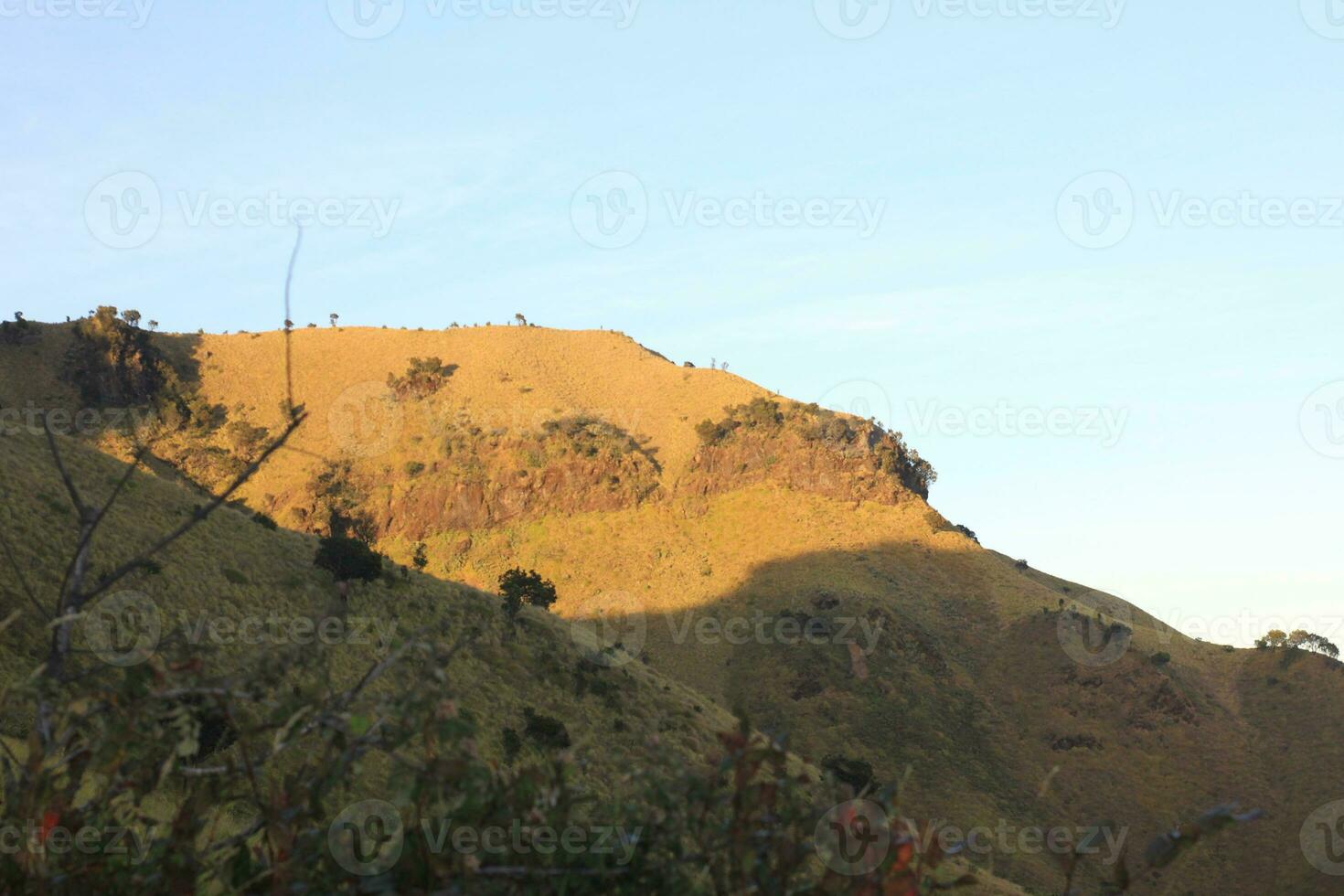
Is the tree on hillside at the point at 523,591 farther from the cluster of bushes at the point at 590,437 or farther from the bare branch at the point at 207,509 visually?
the bare branch at the point at 207,509

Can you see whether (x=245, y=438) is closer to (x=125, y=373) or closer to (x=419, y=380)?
(x=125, y=373)

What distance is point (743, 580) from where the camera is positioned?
3526 inches

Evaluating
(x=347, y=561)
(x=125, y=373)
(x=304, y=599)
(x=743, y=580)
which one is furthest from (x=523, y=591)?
(x=125, y=373)

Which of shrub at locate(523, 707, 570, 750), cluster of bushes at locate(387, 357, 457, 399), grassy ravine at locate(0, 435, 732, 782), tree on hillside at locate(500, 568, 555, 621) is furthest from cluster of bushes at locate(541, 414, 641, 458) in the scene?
shrub at locate(523, 707, 570, 750)

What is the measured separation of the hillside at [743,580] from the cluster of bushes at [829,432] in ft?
1.16

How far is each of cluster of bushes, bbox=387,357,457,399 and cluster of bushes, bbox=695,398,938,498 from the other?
29.2 m

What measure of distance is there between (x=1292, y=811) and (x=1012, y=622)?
23.8 meters

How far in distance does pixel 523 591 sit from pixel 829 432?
46204 millimetres

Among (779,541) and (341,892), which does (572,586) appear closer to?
(779,541)

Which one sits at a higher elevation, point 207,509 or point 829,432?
point 829,432

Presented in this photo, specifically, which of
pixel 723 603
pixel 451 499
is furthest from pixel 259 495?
pixel 723 603

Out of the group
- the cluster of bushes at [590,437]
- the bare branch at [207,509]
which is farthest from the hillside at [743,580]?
the bare branch at [207,509]

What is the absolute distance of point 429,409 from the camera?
10975cm

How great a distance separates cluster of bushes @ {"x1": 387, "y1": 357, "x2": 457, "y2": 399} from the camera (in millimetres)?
112812
